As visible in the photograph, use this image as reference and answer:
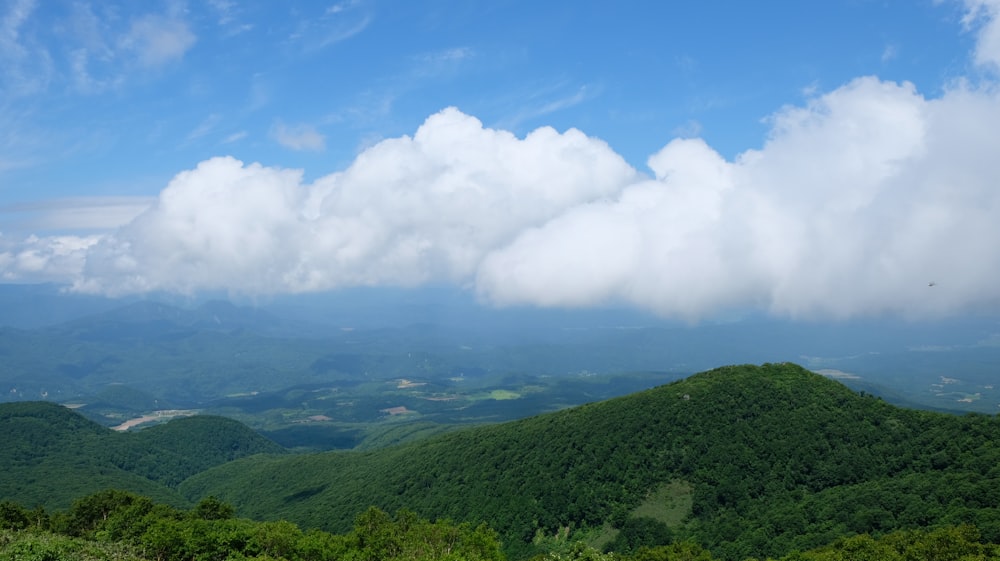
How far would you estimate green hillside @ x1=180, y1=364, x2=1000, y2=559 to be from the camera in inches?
3659

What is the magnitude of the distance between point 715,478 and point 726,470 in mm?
2810

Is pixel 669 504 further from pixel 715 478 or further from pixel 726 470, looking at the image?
pixel 726 470

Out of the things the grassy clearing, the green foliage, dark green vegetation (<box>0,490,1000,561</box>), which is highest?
dark green vegetation (<box>0,490,1000,561</box>)

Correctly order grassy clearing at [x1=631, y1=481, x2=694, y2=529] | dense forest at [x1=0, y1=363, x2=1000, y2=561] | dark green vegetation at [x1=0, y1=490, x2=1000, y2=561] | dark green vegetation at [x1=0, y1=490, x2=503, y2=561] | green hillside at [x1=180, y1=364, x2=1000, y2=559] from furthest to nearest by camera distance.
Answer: grassy clearing at [x1=631, y1=481, x2=694, y2=529] → green hillside at [x1=180, y1=364, x2=1000, y2=559] → dense forest at [x1=0, y1=363, x2=1000, y2=561] → dark green vegetation at [x1=0, y1=490, x2=503, y2=561] → dark green vegetation at [x1=0, y1=490, x2=1000, y2=561]

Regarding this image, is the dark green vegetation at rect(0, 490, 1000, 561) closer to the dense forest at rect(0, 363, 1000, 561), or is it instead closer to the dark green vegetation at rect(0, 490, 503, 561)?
the dark green vegetation at rect(0, 490, 503, 561)

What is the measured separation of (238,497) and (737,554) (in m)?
159

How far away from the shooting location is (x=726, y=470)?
117 metres

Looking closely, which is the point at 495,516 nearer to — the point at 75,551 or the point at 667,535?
the point at 667,535

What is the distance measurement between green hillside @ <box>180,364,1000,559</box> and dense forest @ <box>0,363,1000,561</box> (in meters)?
0.29

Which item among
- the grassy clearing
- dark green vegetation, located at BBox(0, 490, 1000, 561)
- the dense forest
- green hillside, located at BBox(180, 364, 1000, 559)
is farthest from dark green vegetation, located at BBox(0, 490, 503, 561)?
the grassy clearing

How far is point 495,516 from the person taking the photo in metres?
124

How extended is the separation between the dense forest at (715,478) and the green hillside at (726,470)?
0.29 metres

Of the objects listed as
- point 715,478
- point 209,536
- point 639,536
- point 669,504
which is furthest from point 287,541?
point 715,478

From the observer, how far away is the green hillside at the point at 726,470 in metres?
92.9
